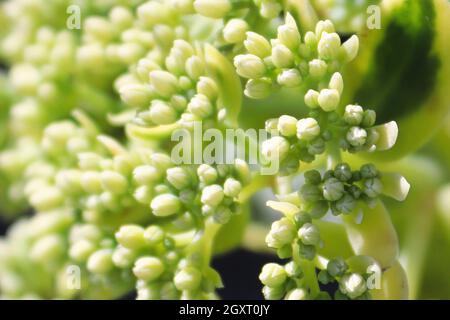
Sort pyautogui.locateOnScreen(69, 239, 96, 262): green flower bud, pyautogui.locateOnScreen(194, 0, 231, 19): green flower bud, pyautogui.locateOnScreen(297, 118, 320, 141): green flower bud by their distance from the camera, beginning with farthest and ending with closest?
pyautogui.locateOnScreen(69, 239, 96, 262): green flower bud → pyautogui.locateOnScreen(194, 0, 231, 19): green flower bud → pyautogui.locateOnScreen(297, 118, 320, 141): green flower bud

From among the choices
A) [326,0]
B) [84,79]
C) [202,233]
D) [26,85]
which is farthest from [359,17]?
[26,85]

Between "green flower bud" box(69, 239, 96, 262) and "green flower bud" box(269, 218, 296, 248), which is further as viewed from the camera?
"green flower bud" box(69, 239, 96, 262)

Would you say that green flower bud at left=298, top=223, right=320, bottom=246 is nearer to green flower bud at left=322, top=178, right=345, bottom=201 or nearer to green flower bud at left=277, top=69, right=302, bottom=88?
green flower bud at left=322, top=178, right=345, bottom=201

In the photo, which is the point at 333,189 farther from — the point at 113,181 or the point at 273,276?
the point at 113,181

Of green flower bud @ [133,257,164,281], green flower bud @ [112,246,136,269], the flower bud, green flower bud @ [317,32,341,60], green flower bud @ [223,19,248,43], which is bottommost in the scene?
the flower bud

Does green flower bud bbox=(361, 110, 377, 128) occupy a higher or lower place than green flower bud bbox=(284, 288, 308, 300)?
higher

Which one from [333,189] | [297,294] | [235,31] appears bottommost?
[297,294]

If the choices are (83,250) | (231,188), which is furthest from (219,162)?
(83,250)

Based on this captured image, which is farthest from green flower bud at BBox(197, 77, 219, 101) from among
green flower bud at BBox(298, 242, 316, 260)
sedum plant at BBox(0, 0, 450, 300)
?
green flower bud at BBox(298, 242, 316, 260)
